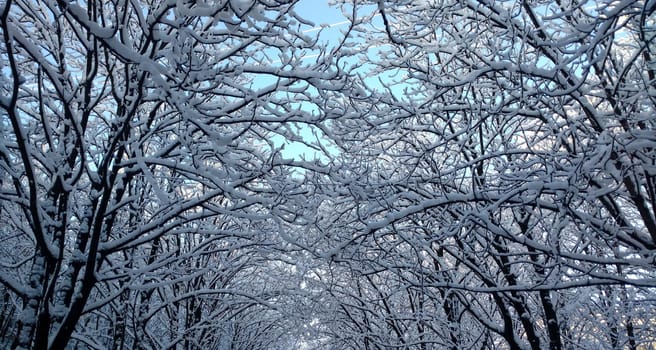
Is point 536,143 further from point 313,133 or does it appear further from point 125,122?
point 125,122

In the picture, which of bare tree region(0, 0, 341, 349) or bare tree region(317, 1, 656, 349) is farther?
bare tree region(317, 1, 656, 349)

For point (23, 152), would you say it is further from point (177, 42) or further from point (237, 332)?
point (237, 332)

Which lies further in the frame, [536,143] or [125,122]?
[536,143]

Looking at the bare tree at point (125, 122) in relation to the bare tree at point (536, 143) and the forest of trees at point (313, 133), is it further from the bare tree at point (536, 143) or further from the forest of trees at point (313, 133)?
the bare tree at point (536, 143)

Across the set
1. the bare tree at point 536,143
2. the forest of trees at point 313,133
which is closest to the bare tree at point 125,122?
the forest of trees at point 313,133

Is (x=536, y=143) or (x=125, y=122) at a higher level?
(x=536, y=143)

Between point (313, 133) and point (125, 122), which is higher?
point (313, 133)

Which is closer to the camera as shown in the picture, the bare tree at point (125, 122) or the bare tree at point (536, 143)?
the bare tree at point (125, 122)

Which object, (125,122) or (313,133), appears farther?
(313,133)

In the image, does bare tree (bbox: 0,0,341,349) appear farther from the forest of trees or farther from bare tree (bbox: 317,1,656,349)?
bare tree (bbox: 317,1,656,349)

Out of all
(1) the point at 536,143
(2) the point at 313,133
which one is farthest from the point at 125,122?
(1) the point at 536,143

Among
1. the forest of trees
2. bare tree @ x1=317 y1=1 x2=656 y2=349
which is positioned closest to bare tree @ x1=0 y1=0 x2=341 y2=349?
the forest of trees

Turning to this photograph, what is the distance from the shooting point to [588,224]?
3.52 meters

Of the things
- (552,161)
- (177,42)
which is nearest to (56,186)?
(177,42)
